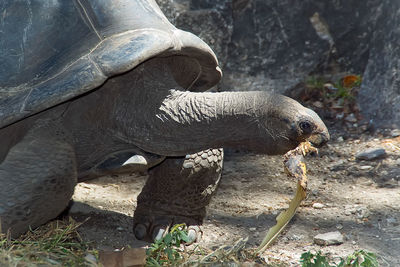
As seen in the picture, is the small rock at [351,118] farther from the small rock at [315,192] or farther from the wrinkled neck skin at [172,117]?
the wrinkled neck skin at [172,117]

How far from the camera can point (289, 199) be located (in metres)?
4.52

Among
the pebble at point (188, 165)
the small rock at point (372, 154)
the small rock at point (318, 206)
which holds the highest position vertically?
the pebble at point (188, 165)

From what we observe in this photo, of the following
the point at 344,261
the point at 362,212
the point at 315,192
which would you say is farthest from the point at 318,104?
the point at 344,261

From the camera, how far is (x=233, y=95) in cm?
343

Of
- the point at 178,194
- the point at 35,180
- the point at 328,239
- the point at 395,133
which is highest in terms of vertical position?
the point at 35,180

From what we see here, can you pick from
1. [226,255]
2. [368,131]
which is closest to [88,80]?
[226,255]

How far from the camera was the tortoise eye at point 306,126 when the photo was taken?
3.18 m

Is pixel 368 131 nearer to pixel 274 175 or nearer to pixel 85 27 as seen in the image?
pixel 274 175

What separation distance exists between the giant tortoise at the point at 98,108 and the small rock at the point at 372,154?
1.88 metres

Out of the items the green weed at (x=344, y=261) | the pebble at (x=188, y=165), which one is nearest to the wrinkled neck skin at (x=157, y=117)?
the pebble at (x=188, y=165)

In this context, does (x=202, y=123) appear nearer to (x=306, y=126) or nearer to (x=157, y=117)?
(x=157, y=117)

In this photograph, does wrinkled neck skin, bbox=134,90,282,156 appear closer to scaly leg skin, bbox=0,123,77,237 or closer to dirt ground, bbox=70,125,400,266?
scaly leg skin, bbox=0,123,77,237

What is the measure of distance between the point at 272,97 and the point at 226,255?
794mm

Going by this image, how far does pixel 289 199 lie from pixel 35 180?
6.29 ft
